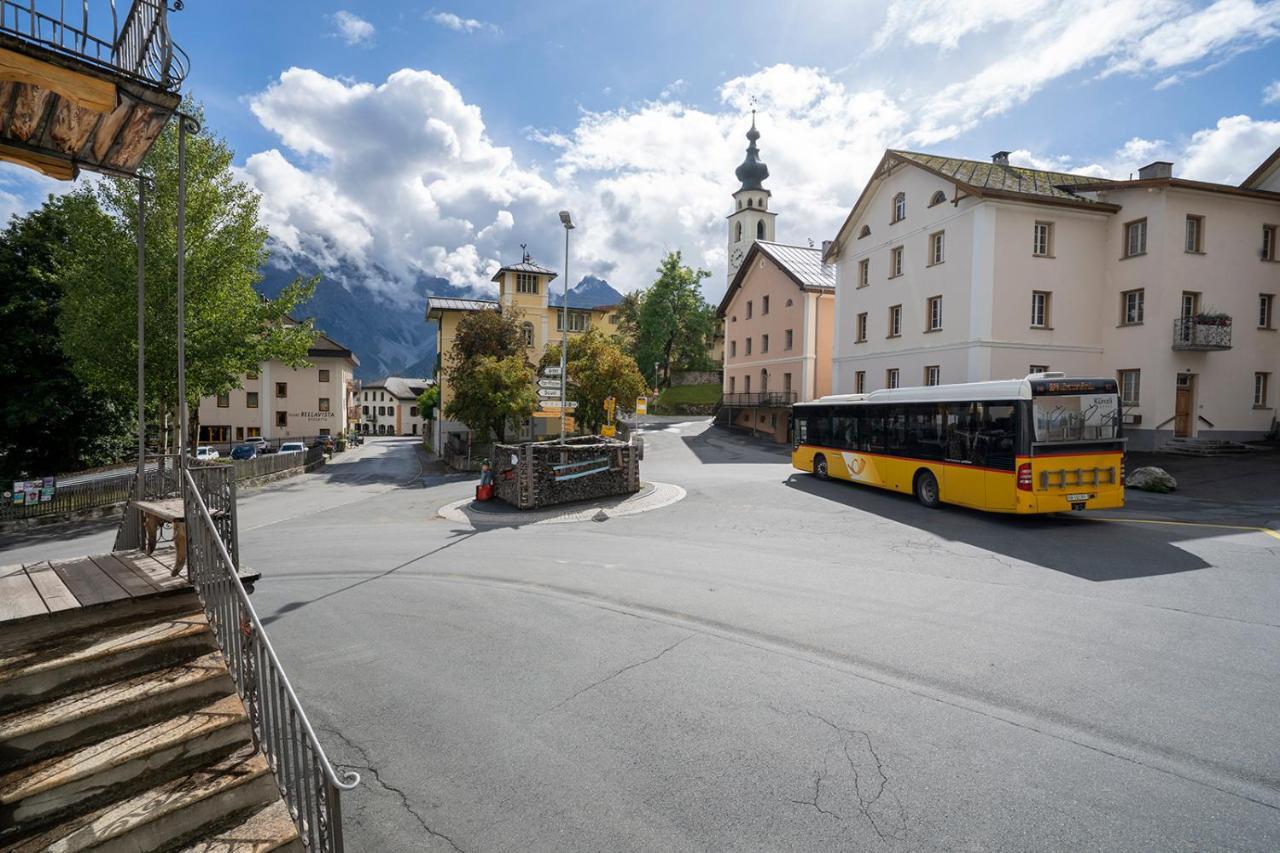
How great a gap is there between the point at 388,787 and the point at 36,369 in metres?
33.3

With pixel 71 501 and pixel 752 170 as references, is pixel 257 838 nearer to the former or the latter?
pixel 71 501

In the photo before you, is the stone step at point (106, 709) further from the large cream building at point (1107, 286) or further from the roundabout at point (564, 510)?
the large cream building at point (1107, 286)

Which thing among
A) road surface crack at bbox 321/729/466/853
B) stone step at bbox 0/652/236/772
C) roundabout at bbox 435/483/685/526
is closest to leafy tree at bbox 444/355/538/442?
roundabout at bbox 435/483/685/526

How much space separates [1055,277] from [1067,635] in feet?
81.3

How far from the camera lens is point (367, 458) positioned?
43.0 meters

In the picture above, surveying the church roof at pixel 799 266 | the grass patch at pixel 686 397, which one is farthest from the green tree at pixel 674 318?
the church roof at pixel 799 266

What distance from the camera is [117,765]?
11.0 feet

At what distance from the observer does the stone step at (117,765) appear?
310cm

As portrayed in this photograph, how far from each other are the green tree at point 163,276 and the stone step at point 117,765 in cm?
2259

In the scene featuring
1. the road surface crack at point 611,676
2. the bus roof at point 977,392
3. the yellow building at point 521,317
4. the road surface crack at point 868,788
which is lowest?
the road surface crack at point 611,676

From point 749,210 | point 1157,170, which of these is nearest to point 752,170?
point 749,210

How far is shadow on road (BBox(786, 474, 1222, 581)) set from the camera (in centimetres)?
965

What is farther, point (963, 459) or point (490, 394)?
point (490, 394)

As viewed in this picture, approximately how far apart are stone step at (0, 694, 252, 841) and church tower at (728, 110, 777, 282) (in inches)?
3160
